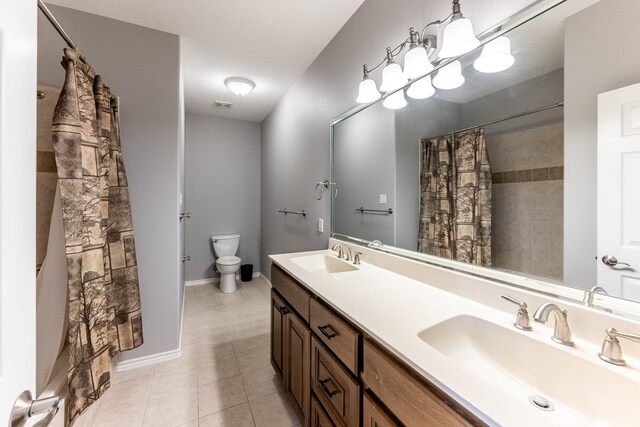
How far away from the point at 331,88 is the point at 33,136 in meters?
2.04

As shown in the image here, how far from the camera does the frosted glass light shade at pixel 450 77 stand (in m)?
1.21

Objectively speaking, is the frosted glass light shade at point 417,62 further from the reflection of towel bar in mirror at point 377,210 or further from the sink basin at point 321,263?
the sink basin at point 321,263

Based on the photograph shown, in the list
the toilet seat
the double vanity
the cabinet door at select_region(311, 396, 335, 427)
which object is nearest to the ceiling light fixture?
the double vanity

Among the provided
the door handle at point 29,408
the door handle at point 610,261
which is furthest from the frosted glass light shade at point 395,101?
the door handle at point 29,408

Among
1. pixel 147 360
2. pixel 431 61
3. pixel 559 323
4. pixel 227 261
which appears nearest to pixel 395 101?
pixel 431 61

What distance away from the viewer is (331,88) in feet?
7.35

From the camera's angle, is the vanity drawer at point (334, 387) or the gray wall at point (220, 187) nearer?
the vanity drawer at point (334, 387)

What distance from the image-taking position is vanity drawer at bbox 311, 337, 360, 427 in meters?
0.91

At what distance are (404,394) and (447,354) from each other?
27 centimetres

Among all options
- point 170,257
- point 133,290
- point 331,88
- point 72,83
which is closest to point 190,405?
point 133,290

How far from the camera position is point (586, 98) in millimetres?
811

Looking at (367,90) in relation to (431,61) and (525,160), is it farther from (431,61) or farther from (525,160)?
(525,160)

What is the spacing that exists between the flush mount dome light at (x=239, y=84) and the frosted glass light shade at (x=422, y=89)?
205 centimetres

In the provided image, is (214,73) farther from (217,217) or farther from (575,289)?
(575,289)
